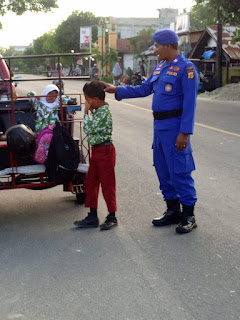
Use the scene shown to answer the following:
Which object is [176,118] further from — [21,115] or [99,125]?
[21,115]

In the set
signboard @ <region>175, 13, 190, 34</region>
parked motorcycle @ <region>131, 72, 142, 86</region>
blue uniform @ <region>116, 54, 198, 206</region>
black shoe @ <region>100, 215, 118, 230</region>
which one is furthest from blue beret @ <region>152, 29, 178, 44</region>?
signboard @ <region>175, 13, 190, 34</region>

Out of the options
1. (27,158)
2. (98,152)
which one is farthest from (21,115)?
(98,152)

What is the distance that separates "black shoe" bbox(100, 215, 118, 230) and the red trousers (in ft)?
0.30

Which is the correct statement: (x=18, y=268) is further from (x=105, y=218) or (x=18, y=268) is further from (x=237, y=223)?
(x=237, y=223)

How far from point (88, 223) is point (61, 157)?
0.73 meters

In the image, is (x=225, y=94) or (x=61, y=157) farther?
(x=225, y=94)

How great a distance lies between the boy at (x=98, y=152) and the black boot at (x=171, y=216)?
45cm

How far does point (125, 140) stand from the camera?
13.0 metres

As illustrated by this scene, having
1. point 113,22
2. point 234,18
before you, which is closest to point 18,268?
point 234,18

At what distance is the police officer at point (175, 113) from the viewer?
221 inches

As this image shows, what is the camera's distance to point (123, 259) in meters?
5.03

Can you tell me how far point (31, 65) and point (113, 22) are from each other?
76364 mm

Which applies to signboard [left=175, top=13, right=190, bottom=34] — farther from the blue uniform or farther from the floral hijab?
the blue uniform

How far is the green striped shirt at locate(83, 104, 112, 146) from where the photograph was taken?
5.88m
